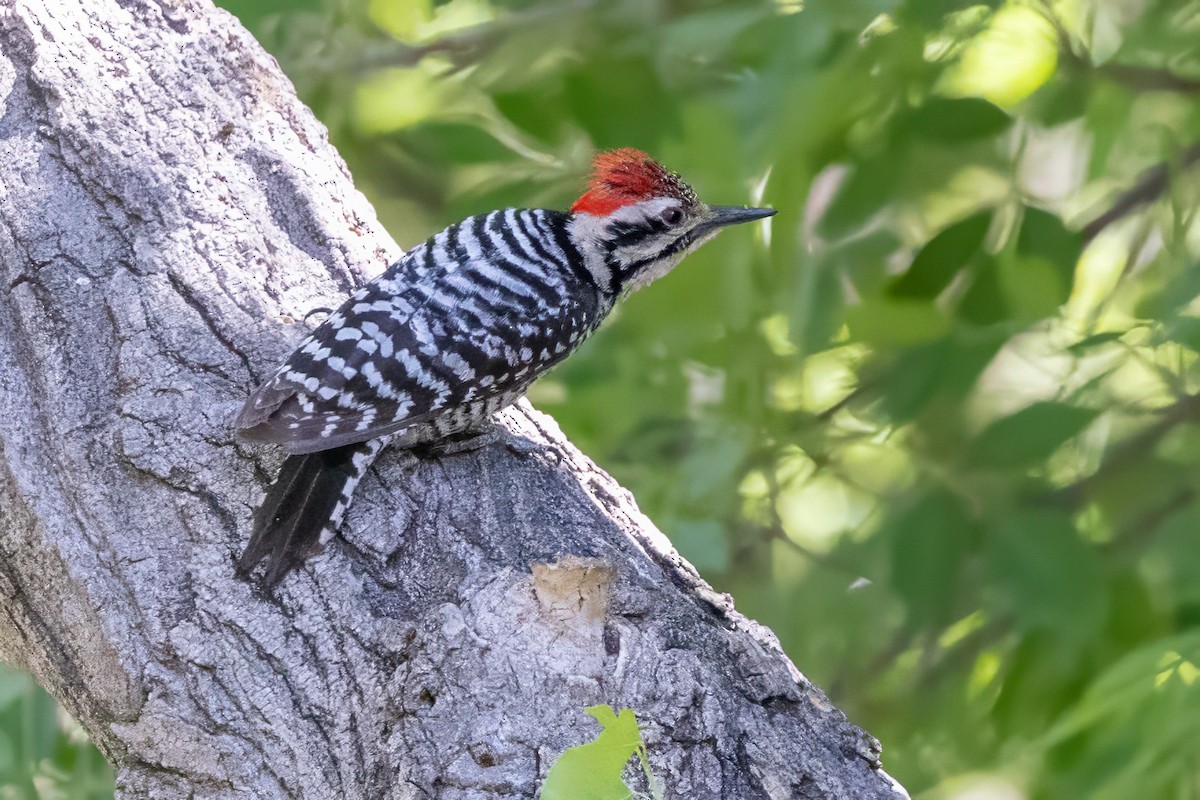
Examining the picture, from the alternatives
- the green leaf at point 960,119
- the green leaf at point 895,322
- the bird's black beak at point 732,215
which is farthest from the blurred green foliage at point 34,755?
the green leaf at point 960,119

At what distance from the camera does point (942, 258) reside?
9.66 feet

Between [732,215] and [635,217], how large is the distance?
25 cm

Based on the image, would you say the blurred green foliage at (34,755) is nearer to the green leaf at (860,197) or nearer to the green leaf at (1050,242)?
the green leaf at (860,197)

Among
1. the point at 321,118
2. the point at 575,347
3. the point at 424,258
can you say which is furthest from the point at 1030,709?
the point at 321,118

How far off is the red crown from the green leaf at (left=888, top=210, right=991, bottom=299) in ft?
1.99

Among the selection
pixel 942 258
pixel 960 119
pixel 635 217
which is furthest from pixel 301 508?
pixel 960 119

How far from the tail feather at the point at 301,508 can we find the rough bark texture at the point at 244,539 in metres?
0.04

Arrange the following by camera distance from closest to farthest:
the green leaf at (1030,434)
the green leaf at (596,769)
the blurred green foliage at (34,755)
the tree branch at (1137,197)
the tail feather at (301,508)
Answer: the green leaf at (596,769), the tail feather at (301,508), the blurred green foliage at (34,755), the green leaf at (1030,434), the tree branch at (1137,197)

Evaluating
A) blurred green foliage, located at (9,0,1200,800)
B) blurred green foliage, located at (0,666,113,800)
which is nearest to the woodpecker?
blurred green foliage, located at (9,0,1200,800)

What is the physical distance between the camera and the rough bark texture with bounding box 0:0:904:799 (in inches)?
72.2

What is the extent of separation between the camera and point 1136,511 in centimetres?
315

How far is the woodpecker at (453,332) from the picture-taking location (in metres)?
2.10

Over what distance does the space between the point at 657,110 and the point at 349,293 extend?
1.02 meters

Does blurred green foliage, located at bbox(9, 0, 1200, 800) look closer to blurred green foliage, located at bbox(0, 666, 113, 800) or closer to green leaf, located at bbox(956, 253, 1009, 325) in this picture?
green leaf, located at bbox(956, 253, 1009, 325)
